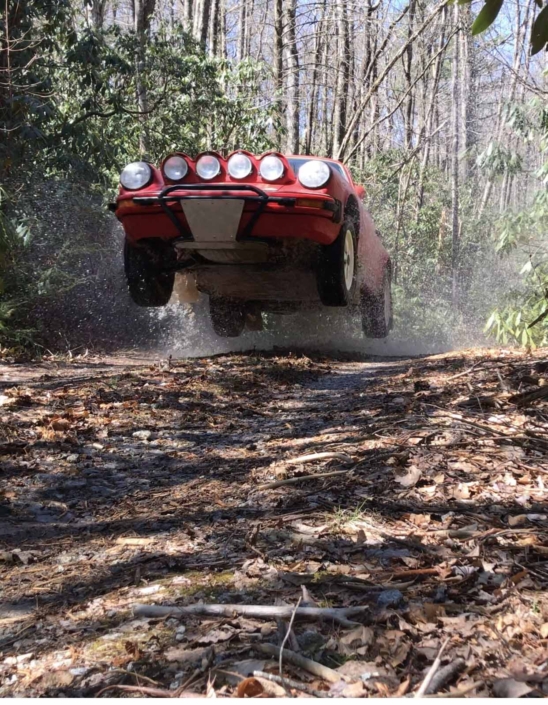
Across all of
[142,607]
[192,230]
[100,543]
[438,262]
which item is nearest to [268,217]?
[192,230]

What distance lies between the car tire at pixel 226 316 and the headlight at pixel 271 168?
7.21 ft

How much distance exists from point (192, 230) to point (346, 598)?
3563 millimetres

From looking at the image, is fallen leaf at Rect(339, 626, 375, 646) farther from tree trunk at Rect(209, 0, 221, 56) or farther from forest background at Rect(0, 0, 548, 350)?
tree trunk at Rect(209, 0, 221, 56)

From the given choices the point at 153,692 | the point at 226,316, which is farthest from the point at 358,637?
the point at 226,316

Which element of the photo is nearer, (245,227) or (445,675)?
(445,675)

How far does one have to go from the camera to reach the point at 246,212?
457cm

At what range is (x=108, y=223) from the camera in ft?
25.3

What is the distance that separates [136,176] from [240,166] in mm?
781

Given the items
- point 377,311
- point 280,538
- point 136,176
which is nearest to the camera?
point 280,538

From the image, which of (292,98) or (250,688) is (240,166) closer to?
(250,688)

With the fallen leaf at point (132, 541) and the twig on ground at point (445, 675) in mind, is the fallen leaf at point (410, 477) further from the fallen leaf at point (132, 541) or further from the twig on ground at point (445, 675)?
the twig on ground at point (445, 675)

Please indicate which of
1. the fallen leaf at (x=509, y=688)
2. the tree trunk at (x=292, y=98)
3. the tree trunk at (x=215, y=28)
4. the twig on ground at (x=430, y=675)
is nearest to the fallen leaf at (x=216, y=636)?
the twig on ground at (x=430, y=675)

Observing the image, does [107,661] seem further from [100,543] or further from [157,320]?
[157,320]

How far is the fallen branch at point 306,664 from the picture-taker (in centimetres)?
117
